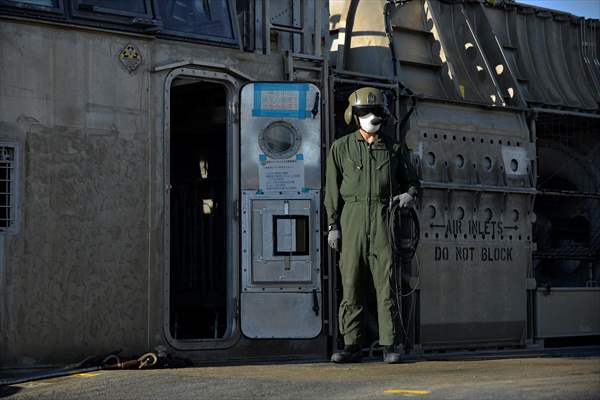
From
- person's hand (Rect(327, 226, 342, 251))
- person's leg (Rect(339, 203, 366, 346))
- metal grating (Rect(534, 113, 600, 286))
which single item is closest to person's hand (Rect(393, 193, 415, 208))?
person's leg (Rect(339, 203, 366, 346))

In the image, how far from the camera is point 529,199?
11680mm

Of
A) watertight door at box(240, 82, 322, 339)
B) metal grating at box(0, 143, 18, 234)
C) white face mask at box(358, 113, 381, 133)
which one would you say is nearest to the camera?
metal grating at box(0, 143, 18, 234)

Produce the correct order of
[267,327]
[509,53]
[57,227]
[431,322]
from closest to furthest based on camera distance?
1. [57,227]
2. [267,327]
3. [431,322]
4. [509,53]

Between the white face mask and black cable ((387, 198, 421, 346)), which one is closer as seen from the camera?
black cable ((387, 198, 421, 346))

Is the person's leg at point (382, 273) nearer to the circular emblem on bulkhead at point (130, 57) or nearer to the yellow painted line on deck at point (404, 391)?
the yellow painted line on deck at point (404, 391)

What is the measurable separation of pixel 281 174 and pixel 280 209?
33cm

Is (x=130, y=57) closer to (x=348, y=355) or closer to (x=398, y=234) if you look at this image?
(x=398, y=234)

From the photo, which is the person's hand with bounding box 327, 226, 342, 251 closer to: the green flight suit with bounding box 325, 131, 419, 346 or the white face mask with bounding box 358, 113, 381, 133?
the green flight suit with bounding box 325, 131, 419, 346

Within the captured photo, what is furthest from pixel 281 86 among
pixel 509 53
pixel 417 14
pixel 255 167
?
pixel 509 53

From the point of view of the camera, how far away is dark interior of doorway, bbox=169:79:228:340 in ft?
36.3

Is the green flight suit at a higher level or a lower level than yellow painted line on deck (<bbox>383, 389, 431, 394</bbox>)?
higher

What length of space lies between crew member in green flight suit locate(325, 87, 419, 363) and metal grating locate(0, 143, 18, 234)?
2.60 metres

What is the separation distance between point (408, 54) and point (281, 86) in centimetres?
262

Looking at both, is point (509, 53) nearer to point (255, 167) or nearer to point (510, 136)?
point (510, 136)
